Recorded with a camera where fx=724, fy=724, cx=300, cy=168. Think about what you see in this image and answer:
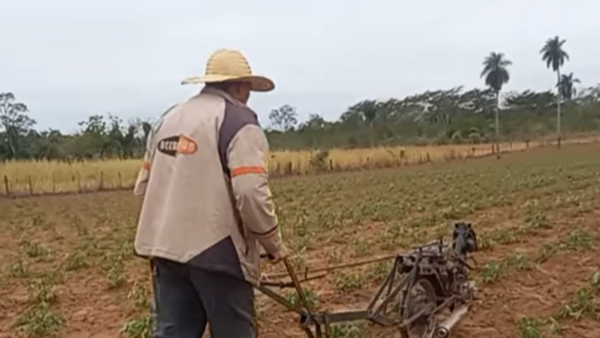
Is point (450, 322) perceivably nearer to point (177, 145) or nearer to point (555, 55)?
point (177, 145)

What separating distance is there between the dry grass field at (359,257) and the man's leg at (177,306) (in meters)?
2.15

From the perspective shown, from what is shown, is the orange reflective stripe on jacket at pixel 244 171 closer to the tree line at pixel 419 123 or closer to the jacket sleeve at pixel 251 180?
the jacket sleeve at pixel 251 180

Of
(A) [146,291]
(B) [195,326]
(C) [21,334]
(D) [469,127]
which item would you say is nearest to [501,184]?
(A) [146,291]

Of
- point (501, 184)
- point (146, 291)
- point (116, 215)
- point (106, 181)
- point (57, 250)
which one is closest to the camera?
point (146, 291)

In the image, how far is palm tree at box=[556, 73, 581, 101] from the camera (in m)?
70.4

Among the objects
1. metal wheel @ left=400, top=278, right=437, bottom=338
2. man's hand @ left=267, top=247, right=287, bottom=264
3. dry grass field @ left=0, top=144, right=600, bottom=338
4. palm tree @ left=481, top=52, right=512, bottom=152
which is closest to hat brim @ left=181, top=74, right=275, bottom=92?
man's hand @ left=267, top=247, right=287, bottom=264

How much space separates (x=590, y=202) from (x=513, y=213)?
1.63m

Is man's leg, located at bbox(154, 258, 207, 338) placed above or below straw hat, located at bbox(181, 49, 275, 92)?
below

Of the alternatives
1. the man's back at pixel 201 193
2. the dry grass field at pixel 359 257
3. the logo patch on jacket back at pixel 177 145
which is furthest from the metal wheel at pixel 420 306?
the logo patch on jacket back at pixel 177 145

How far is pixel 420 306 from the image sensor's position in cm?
470

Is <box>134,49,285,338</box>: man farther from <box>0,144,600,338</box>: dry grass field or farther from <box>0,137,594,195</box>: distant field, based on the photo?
<box>0,137,594,195</box>: distant field

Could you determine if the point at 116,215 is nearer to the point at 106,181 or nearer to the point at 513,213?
the point at 513,213

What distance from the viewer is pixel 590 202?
495 inches

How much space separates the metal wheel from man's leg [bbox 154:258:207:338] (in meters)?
1.78
